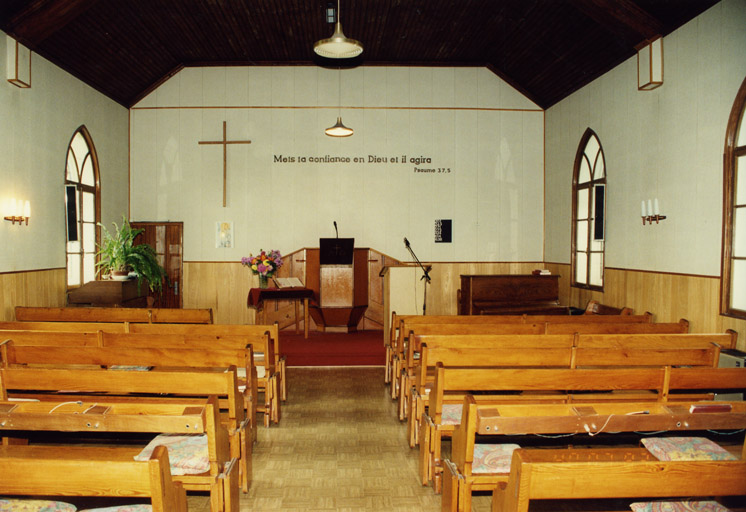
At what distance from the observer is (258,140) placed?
961 centimetres

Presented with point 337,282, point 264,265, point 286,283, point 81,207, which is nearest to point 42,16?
point 81,207

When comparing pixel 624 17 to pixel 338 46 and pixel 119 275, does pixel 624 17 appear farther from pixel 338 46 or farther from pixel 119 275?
pixel 119 275

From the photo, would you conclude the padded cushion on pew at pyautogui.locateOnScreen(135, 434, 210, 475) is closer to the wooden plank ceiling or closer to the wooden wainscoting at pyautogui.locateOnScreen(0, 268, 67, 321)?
the wooden wainscoting at pyautogui.locateOnScreen(0, 268, 67, 321)

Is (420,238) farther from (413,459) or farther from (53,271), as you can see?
(413,459)

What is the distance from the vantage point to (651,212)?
20.8 ft

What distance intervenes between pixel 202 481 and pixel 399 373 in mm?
2644

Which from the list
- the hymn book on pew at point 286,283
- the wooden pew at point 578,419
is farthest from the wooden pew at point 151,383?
the hymn book on pew at point 286,283

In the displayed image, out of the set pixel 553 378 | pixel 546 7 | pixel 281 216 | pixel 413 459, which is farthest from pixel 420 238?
pixel 553 378

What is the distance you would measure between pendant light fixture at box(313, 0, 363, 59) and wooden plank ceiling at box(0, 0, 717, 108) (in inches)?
83.8

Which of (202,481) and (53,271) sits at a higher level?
(53,271)

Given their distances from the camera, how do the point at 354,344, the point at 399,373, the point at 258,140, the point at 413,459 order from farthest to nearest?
the point at 258,140
the point at 354,344
the point at 399,373
the point at 413,459

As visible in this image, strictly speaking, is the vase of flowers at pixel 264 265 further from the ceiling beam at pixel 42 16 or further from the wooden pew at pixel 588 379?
the wooden pew at pixel 588 379

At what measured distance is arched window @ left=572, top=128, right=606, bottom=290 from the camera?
25.6ft

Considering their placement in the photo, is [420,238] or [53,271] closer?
[53,271]
